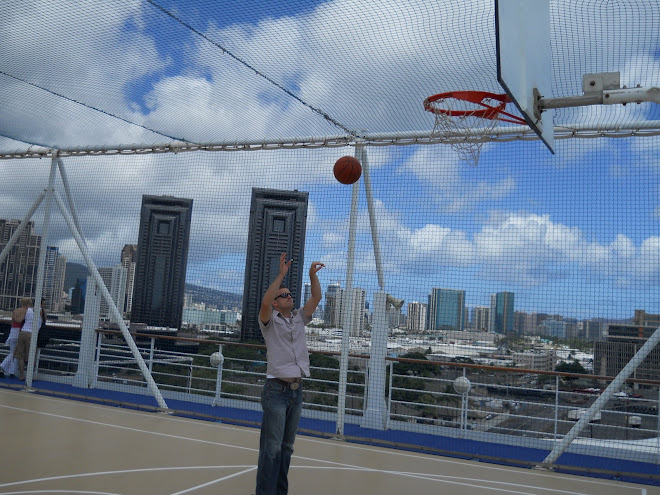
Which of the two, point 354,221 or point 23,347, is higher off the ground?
point 354,221

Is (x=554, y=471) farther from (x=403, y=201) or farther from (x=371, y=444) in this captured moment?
(x=403, y=201)

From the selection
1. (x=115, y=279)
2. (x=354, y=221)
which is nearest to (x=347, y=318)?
(x=354, y=221)

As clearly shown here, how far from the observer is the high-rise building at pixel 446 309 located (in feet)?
20.6

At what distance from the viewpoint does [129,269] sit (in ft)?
28.8

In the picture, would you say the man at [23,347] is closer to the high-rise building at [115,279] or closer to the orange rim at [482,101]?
the high-rise building at [115,279]

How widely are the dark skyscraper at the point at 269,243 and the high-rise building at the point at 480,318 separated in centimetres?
230

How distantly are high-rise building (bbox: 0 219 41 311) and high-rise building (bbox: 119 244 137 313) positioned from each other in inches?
60.1

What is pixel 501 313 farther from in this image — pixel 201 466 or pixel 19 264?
pixel 19 264

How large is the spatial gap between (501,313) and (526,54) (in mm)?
3285

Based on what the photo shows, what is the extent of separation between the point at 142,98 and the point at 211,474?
4270 millimetres

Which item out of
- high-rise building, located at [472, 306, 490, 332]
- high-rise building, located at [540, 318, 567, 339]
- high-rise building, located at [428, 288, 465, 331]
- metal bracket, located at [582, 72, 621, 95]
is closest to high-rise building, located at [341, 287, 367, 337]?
high-rise building, located at [428, 288, 465, 331]

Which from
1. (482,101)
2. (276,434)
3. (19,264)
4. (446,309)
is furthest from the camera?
(19,264)

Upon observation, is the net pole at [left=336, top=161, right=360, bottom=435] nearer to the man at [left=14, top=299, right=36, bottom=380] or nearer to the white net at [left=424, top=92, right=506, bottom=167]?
the white net at [left=424, top=92, right=506, bottom=167]

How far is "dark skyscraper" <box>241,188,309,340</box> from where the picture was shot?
7.41m
